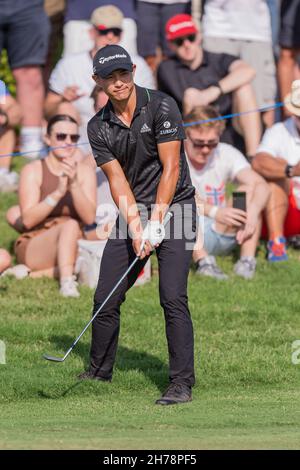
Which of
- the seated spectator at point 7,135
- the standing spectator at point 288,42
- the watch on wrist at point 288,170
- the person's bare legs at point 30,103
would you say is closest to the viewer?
the watch on wrist at point 288,170

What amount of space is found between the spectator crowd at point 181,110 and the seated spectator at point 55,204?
0.04ft

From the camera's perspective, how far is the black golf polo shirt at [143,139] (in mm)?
8141

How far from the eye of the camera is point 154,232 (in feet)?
26.5

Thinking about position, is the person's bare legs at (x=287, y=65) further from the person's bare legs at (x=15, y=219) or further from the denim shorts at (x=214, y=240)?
the person's bare legs at (x=15, y=219)

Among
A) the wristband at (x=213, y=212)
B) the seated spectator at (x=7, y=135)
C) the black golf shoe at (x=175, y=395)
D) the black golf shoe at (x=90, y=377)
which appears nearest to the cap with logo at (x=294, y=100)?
the wristband at (x=213, y=212)

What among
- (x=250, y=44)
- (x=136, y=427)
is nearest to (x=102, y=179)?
(x=250, y=44)

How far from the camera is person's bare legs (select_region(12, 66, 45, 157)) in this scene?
1359 cm

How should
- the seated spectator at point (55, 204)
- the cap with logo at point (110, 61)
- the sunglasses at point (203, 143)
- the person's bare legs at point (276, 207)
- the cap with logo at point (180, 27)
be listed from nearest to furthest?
the cap with logo at point (110, 61) → the seated spectator at point (55, 204) → the sunglasses at point (203, 143) → the person's bare legs at point (276, 207) → the cap with logo at point (180, 27)

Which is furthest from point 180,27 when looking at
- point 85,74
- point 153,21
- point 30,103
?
point 30,103

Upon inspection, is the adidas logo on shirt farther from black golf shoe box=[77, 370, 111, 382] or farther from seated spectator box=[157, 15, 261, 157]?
seated spectator box=[157, 15, 261, 157]

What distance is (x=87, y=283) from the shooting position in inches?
451

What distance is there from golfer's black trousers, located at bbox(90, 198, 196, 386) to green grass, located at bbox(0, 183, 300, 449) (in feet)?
0.85

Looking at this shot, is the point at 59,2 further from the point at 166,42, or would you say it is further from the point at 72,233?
the point at 72,233

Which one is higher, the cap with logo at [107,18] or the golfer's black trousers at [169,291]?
the cap with logo at [107,18]
